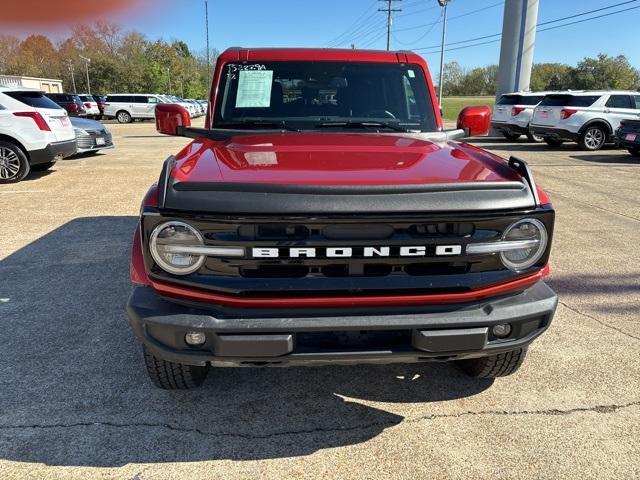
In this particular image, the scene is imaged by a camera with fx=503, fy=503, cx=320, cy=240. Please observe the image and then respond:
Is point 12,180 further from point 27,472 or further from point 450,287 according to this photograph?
point 450,287

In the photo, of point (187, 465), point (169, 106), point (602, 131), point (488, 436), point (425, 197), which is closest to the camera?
point (425, 197)

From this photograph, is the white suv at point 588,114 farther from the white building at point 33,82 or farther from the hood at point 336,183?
the white building at point 33,82

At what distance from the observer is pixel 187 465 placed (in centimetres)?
232

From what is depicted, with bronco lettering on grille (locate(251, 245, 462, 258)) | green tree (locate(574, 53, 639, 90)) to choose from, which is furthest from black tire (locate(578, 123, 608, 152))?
green tree (locate(574, 53, 639, 90))

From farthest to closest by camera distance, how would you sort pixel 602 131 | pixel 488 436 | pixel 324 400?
pixel 602 131 < pixel 324 400 < pixel 488 436

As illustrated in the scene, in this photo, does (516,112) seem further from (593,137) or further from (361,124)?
(361,124)

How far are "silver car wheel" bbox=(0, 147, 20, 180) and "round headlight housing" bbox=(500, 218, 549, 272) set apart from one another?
9.17 meters

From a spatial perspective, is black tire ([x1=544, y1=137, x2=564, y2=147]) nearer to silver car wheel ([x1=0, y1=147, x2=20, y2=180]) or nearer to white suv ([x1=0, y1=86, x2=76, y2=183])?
white suv ([x1=0, y1=86, x2=76, y2=183])

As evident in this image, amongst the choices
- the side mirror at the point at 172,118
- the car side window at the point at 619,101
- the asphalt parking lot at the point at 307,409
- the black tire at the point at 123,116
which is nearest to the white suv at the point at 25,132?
the asphalt parking lot at the point at 307,409

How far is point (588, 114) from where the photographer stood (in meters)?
14.8

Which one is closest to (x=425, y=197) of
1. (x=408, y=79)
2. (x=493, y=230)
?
(x=493, y=230)

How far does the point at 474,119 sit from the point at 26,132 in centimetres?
806

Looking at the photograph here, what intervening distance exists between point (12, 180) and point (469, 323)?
369 inches

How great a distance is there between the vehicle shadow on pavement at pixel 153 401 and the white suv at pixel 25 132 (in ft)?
20.0
